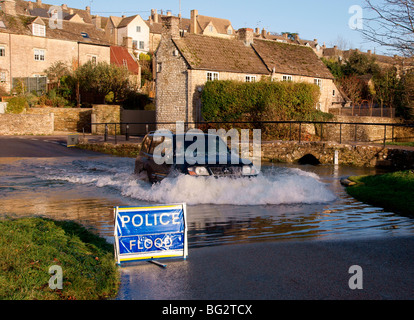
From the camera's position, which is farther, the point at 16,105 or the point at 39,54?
the point at 39,54

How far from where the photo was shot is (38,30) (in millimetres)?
50594

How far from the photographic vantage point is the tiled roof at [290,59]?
41.7m

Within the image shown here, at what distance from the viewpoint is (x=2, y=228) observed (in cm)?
702

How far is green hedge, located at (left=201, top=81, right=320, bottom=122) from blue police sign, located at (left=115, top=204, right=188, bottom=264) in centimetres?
2397

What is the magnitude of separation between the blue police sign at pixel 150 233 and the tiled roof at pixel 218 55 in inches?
1195

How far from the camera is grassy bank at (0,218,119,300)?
500cm

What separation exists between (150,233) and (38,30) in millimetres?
49921

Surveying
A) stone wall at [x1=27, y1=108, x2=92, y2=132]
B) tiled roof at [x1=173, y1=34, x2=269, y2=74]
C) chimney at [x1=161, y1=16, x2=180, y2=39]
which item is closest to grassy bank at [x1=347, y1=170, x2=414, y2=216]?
tiled roof at [x1=173, y1=34, x2=269, y2=74]

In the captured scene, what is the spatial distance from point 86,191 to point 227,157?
441cm

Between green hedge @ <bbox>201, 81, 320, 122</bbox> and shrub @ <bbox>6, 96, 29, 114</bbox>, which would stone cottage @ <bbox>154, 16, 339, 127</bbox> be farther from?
shrub @ <bbox>6, 96, 29, 114</bbox>

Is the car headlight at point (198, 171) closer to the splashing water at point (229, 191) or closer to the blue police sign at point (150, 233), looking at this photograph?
the splashing water at point (229, 191)

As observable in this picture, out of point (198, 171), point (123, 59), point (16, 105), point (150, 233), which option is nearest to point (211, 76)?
point (16, 105)

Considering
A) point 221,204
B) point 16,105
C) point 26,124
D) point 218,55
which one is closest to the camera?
point 221,204

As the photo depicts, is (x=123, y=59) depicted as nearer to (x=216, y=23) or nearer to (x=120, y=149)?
(x=216, y=23)
